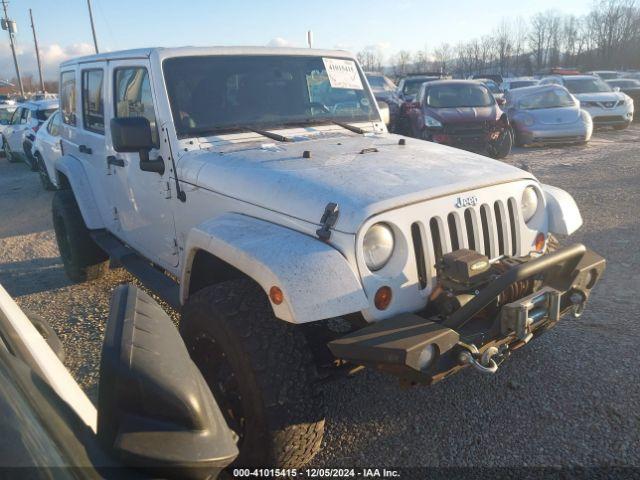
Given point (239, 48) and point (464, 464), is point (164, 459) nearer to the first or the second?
point (464, 464)

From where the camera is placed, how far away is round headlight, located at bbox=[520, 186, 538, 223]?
3.07 m

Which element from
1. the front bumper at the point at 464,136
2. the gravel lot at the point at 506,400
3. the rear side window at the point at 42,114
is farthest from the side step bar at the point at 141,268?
the rear side window at the point at 42,114

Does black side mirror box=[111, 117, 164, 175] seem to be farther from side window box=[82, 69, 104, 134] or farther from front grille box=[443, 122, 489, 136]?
front grille box=[443, 122, 489, 136]

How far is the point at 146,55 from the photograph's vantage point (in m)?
3.61

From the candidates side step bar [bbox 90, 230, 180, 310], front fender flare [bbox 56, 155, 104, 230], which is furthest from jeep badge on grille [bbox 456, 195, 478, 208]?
front fender flare [bbox 56, 155, 104, 230]

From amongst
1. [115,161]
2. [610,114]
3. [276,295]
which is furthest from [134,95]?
[610,114]

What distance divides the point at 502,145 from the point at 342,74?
8.00m

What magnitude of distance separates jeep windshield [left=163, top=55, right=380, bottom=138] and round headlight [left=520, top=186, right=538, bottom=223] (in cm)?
155

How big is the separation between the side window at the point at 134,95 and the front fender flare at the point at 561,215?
2461 mm

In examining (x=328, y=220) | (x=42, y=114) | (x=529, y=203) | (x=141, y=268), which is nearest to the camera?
(x=328, y=220)

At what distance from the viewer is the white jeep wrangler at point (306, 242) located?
7.52 feet

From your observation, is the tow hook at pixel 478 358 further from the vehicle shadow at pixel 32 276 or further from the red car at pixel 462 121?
the red car at pixel 462 121

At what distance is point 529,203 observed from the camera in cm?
308

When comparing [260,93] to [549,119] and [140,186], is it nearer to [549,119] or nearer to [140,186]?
[140,186]
